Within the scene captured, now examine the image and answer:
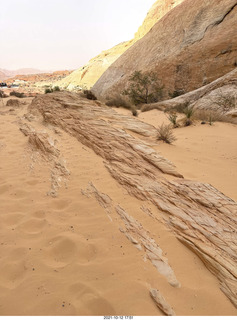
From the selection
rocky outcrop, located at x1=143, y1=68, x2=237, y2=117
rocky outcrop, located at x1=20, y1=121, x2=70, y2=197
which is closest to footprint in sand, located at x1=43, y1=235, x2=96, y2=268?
rocky outcrop, located at x1=20, y1=121, x2=70, y2=197

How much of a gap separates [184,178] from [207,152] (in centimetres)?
164

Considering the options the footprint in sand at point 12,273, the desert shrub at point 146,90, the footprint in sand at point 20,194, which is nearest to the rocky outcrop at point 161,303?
the footprint in sand at point 12,273

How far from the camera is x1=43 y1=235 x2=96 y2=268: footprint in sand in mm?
1910

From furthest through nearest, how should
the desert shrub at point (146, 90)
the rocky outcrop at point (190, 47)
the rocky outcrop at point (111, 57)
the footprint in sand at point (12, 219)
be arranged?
1. the rocky outcrop at point (111, 57)
2. the desert shrub at point (146, 90)
3. the rocky outcrop at point (190, 47)
4. the footprint in sand at point (12, 219)

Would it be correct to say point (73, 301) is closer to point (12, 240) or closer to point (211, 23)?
point (12, 240)

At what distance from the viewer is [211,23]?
13188mm

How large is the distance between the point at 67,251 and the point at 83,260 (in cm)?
21

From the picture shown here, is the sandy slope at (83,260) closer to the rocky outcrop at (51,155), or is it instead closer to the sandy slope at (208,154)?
the rocky outcrop at (51,155)

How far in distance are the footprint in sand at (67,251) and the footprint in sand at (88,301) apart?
0.91ft

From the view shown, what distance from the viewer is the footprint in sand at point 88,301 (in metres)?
1.49

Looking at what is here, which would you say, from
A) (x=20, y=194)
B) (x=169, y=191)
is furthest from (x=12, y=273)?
(x=169, y=191)

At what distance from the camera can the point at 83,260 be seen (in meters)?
1.92

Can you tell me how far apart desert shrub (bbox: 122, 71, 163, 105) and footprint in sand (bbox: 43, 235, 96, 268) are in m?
12.6

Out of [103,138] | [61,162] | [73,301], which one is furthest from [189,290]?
[103,138]
